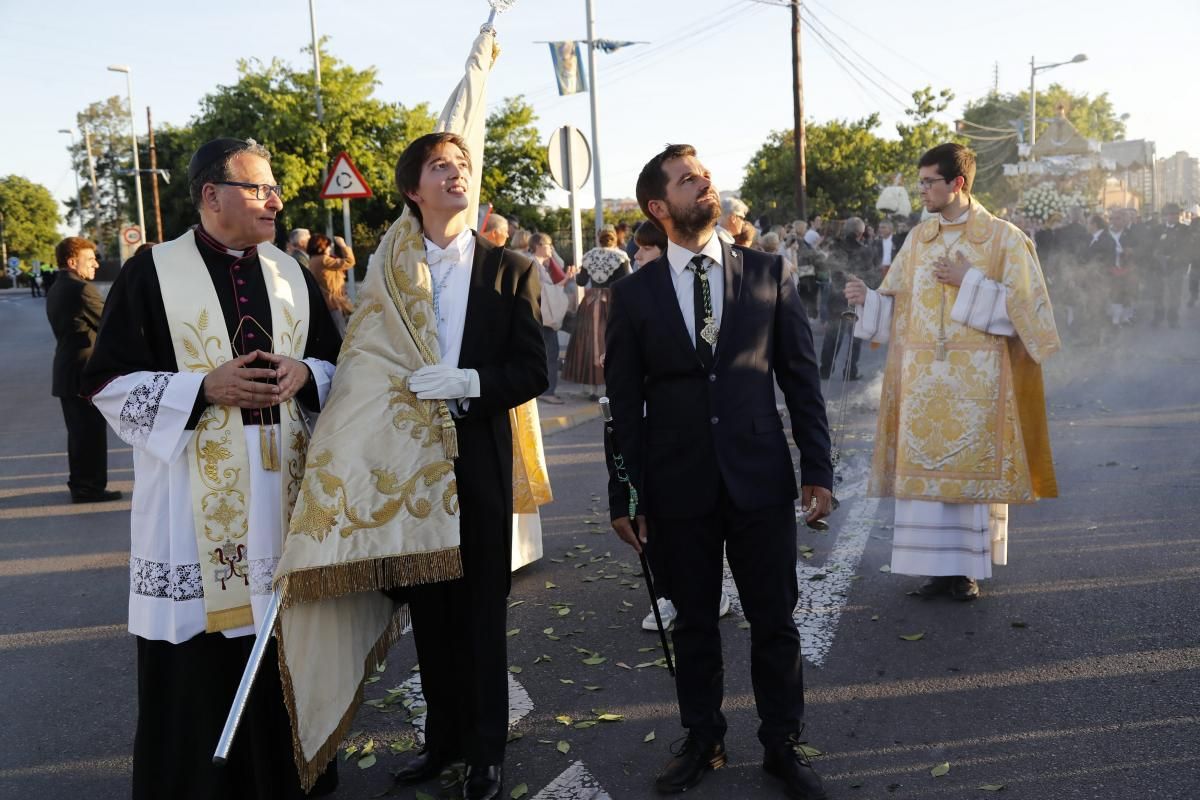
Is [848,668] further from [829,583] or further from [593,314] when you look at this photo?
[593,314]

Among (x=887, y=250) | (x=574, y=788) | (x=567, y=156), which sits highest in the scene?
(x=567, y=156)

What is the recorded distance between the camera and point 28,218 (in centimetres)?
9775

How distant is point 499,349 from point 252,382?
2.60 ft

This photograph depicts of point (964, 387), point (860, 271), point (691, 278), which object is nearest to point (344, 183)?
point (860, 271)

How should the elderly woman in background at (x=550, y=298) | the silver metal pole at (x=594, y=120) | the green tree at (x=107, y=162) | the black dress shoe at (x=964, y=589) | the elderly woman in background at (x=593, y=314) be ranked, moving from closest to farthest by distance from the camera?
the black dress shoe at (x=964, y=589), the elderly woman in background at (x=593, y=314), the elderly woman in background at (x=550, y=298), the silver metal pole at (x=594, y=120), the green tree at (x=107, y=162)

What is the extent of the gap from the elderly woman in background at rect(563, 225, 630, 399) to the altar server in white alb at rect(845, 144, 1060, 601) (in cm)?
634

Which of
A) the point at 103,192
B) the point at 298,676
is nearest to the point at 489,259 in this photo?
the point at 298,676

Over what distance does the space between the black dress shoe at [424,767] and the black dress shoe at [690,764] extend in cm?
74

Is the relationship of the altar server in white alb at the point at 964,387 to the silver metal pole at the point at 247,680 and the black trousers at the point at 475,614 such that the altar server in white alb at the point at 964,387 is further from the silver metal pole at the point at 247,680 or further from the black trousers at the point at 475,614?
the silver metal pole at the point at 247,680

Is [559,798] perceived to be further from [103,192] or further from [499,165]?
[103,192]

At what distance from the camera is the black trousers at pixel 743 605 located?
3.46 metres

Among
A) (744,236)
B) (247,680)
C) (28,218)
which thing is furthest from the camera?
(28,218)

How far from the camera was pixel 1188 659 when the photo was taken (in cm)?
434

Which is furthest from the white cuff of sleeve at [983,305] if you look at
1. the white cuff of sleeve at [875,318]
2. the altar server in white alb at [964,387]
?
the white cuff of sleeve at [875,318]
